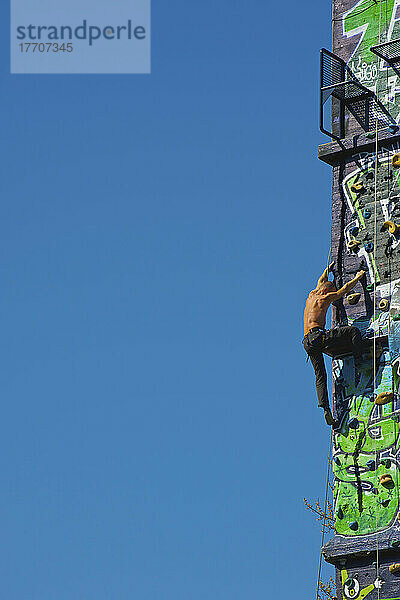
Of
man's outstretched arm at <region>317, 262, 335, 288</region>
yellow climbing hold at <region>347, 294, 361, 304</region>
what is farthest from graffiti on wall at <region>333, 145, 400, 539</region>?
man's outstretched arm at <region>317, 262, 335, 288</region>

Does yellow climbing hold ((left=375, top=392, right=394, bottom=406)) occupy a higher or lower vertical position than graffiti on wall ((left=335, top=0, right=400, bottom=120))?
lower

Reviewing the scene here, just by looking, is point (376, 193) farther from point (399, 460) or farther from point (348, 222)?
point (399, 460)

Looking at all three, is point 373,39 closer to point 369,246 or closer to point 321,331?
point 369,246

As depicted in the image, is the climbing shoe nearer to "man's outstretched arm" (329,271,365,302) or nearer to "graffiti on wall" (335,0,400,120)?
"man's outstretched arm" (329,271,365,302)

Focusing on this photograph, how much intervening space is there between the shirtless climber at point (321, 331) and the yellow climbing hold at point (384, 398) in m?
1.01

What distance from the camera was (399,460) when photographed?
25.8 metres

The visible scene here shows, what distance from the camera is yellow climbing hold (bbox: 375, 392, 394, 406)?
26.3 metres

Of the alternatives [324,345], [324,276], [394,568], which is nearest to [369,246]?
[324,276]

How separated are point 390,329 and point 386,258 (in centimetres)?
148

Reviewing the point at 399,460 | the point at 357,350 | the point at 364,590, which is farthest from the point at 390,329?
the point at 364,590

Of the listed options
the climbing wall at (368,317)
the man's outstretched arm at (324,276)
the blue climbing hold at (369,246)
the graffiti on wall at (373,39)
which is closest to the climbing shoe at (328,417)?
the climbing wall at (368,317)

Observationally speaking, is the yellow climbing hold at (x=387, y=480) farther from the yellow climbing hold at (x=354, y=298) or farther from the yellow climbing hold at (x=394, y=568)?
the yellow climbing hold at (x=354, y=298)

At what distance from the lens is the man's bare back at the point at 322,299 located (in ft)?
89.7

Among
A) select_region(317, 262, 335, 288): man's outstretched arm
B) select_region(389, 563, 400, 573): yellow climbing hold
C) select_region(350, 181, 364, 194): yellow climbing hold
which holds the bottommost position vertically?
select_region(389, 563, 400, 573): yellow climbing hold
